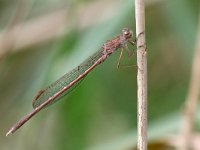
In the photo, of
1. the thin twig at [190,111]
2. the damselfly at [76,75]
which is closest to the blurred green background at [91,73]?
the damselfly at [76,75]

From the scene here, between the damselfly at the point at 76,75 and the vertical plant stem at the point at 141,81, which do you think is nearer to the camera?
the vertical plant stem at the point at 141,81

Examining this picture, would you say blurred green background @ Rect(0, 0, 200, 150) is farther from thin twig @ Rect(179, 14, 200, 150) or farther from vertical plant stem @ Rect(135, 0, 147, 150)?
vertical plant stem @ Rect(135, 0, 147, 150)

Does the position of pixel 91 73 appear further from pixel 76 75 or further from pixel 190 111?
pixel 190 111

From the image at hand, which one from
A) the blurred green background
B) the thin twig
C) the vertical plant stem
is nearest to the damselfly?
the blurred green background

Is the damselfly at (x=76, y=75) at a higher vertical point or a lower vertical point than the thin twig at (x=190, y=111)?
higher

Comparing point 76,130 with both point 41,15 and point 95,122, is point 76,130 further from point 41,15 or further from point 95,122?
point 41,15

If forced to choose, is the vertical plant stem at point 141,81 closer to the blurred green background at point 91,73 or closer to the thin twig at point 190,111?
the thin twig at point 190,111
